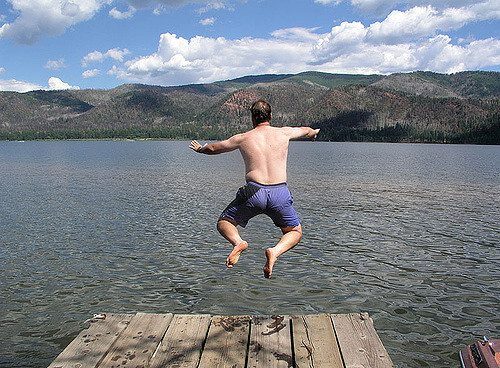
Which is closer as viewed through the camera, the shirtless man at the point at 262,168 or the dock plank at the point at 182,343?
the dock plank at the point at 182,343

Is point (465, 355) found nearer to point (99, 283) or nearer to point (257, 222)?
point (99, 283)

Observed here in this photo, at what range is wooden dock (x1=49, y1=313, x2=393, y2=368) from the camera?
22.0ft

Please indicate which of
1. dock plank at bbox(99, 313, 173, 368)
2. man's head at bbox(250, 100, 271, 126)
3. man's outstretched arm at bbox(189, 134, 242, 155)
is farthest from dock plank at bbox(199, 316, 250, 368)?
man's head at bbox(250, 100, 271, 126)

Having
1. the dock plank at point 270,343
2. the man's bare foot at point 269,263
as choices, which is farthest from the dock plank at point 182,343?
the man's bare foot at point 269,263

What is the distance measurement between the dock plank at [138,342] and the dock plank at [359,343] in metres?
2.70

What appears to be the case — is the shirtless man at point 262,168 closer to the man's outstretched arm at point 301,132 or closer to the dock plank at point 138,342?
the man's outstretched arm at point 301,132

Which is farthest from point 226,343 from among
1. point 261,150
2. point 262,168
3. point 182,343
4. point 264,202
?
point 261,150

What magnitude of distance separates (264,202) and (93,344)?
11.1 feet

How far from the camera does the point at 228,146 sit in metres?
8.34

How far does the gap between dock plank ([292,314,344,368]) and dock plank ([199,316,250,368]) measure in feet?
2.50

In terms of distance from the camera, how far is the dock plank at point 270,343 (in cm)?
673

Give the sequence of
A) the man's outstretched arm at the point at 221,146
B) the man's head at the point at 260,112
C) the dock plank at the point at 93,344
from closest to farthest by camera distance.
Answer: the dock plank at the point at 93,344 → the man's outstretched arm at the point at 221,146 → the man's head at the point at 260,112

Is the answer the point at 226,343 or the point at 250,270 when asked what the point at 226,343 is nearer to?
the point at 226,343

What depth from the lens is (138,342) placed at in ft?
24.0
